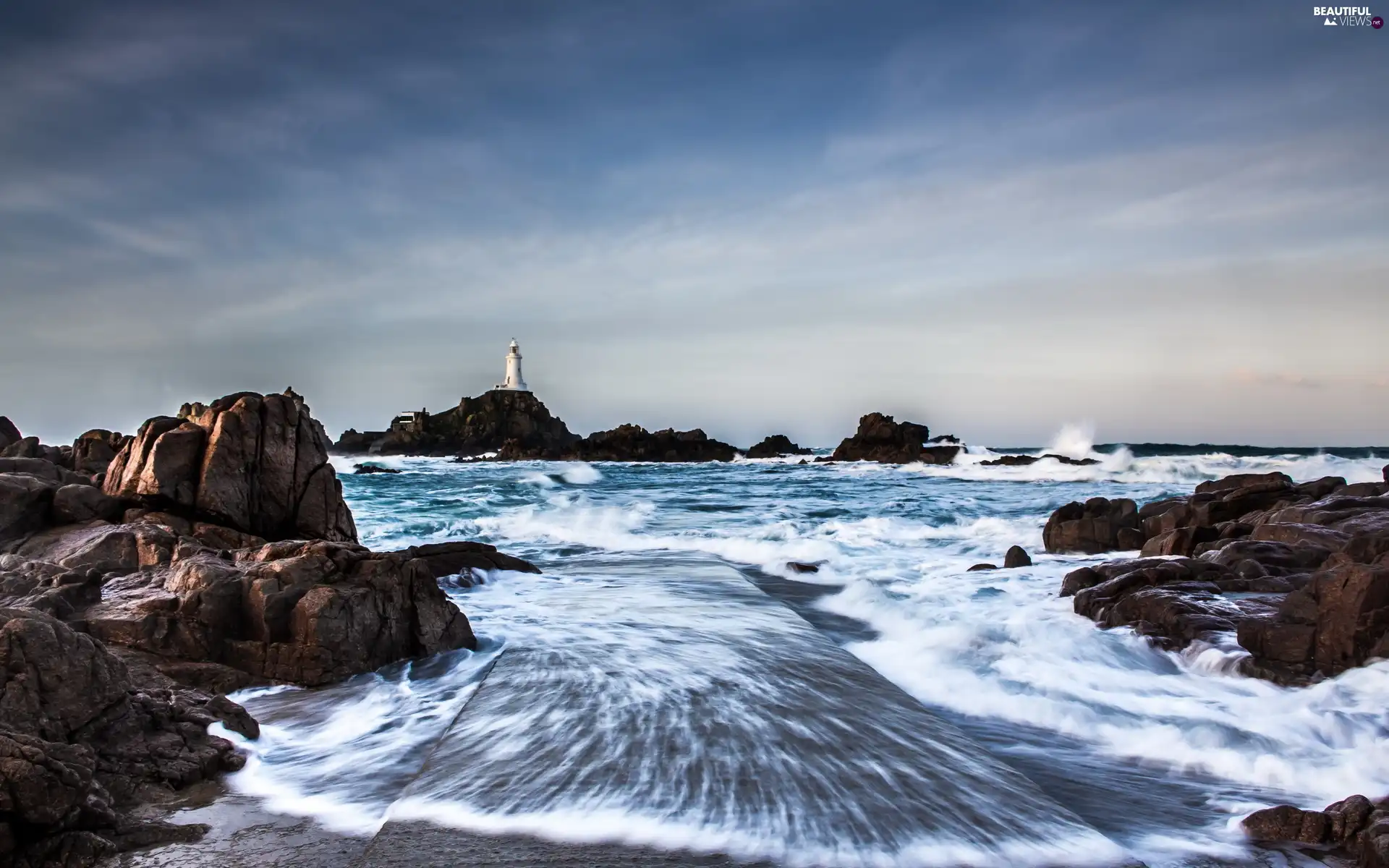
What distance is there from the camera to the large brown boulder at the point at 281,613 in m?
5.21

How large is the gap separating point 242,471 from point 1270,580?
10.1 m

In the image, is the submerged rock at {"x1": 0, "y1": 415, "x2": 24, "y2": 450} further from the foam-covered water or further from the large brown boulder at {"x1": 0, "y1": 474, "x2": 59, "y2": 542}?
the foam-covered water

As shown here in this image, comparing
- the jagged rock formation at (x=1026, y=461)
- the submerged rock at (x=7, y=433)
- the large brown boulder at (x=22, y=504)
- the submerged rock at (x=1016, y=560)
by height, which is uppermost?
→ the submerged rock at (x=7, y=433)

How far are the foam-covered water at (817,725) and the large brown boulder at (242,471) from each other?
197cm

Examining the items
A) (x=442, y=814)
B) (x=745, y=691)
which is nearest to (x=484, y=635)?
(x=745, y=691)

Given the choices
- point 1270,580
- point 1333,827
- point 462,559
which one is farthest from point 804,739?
point 462,559

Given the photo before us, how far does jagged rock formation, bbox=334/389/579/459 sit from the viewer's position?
230 feet

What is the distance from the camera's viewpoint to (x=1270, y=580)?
7.61 meters

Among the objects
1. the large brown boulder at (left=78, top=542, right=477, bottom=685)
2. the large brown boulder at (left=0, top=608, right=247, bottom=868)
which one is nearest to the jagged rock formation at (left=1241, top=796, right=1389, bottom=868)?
the large brown boulder at (left=0, top=608, right=247, bottom=868)

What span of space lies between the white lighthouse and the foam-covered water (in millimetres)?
71710

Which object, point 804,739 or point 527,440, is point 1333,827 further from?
point 527,440

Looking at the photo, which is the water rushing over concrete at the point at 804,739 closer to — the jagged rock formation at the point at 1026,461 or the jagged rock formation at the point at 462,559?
the jagged rock formation at the point at 462,559

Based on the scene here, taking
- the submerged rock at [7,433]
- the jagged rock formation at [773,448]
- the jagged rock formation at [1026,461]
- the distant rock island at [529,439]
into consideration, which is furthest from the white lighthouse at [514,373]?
the submerged rock at [7,433]

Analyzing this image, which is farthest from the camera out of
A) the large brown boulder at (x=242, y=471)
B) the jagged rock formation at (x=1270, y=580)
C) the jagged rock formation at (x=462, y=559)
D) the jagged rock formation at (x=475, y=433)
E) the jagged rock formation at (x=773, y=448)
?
the jagged rock formation at (x=773, y=448)
